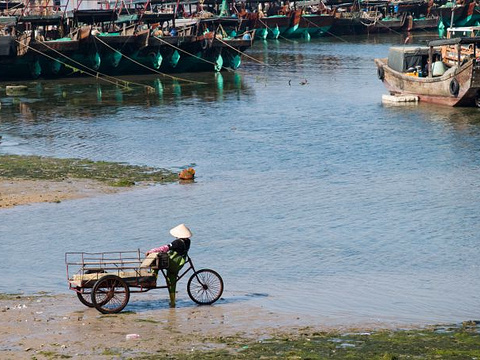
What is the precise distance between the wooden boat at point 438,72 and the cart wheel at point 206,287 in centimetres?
2715

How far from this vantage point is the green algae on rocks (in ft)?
90.0

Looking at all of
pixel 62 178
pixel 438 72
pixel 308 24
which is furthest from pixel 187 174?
pixel 308 24

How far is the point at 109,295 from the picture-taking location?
14.4 m

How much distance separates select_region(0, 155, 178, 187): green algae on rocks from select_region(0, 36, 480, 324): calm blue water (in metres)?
1.08

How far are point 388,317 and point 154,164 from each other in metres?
17.1

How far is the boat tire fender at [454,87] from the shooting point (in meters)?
41.6

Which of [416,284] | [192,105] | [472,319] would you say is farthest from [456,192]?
[192,105]

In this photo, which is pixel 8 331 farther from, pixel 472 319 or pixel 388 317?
pixel 472 319

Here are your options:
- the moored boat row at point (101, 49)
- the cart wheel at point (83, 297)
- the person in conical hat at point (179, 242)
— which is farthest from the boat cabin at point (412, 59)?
the cart wheel at point (83, 297)

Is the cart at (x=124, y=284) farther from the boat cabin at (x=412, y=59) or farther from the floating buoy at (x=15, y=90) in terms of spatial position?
the floating buoy at (x=15, y=90)

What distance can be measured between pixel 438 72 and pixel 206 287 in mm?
30717

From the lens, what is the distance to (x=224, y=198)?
25.3 meters

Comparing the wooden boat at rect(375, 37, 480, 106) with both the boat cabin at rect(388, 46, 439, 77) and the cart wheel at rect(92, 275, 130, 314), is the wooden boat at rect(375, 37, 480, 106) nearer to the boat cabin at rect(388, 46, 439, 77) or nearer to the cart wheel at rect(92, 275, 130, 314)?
the boat cabin at rect(388, 46, 439, 77)

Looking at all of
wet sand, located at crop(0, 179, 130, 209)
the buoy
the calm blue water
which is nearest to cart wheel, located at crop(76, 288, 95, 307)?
the calm blue water
